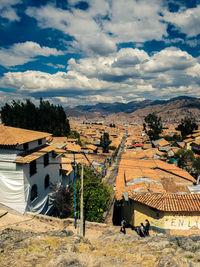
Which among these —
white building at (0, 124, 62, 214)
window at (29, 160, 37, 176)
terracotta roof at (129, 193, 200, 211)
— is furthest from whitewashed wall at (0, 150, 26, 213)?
terracotta roof at (129, 193, 200, 211)

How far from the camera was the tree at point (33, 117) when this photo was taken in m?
48.7

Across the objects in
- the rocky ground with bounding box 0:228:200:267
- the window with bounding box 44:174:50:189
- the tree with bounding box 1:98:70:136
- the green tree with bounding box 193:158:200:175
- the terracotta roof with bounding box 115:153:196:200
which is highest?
the tree with bounding box 1:98:70:136

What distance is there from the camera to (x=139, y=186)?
19438mm

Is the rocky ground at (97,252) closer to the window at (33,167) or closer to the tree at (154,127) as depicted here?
the window at (33,167)

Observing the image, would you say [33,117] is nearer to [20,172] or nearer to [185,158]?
[20,172]

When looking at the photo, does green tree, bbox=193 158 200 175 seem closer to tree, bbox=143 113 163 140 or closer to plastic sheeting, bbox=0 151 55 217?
plastic sheeting, bbox=0 151 55 217

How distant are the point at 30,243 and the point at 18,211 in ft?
34.0

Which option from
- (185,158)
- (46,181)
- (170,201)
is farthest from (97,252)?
(185,158)

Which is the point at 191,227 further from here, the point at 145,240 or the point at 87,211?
the point at 87,211

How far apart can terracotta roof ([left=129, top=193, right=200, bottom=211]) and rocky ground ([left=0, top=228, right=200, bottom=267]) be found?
521cm

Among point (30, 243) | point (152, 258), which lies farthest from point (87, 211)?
point (152, 258)

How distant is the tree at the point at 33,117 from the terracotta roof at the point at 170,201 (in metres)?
42.3

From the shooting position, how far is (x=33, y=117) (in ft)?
163

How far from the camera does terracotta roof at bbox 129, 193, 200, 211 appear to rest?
13.2 meters
